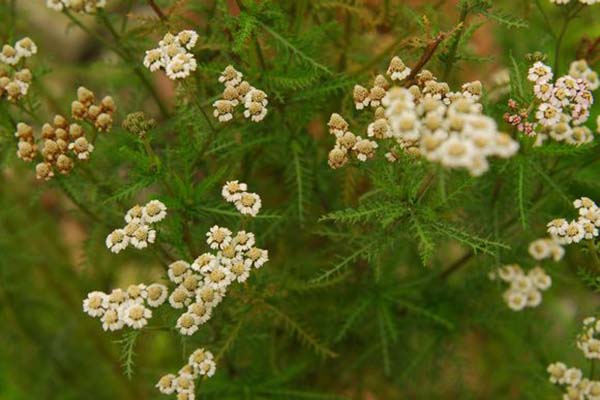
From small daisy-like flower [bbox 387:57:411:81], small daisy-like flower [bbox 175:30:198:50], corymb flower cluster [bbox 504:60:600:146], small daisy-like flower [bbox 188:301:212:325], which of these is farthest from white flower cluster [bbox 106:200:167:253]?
corymb flower cluster [bbox 504:60:600:146]

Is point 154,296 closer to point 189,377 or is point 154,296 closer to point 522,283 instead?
point 189,377

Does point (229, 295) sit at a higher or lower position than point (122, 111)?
lower

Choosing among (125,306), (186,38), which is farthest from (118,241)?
(186,38)

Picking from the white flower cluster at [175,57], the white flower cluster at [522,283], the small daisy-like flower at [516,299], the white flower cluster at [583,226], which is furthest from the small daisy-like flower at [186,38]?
the small daisy-like flower at [516,299]

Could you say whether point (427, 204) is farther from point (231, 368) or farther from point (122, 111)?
point (122, 111)

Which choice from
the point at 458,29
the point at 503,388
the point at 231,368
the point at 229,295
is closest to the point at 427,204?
the point at 458,29

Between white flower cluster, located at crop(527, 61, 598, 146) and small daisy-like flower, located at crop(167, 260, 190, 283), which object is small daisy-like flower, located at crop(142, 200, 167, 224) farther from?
white flower cluster, located at crop(527, 61, 598, 146)
